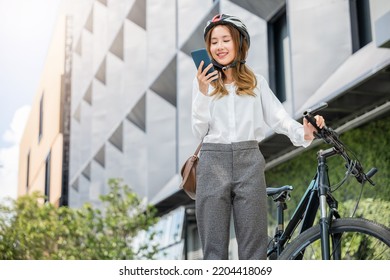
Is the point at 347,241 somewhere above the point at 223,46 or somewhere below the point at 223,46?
below

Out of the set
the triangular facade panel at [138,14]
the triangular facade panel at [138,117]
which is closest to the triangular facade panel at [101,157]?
the triangular facade panel at [138,117]

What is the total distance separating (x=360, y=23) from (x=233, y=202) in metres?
5.16

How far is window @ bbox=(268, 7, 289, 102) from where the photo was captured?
9.48 metres

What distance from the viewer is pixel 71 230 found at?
1323 cm

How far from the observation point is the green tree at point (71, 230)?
491 inches

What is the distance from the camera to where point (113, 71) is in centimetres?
Answer: 1752

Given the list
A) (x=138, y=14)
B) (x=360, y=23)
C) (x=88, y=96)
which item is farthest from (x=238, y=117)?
(x=88, y=96)

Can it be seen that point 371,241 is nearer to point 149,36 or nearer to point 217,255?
point 217,255

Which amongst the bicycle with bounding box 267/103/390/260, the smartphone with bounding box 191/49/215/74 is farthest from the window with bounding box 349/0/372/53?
the smartphone with bounding box 191/49/215/74

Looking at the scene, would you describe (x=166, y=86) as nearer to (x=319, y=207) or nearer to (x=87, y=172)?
(x=87, y=172)

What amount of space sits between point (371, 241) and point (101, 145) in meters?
16.0

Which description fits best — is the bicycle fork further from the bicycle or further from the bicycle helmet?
the bicycle helmet

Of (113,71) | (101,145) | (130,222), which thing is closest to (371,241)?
(130,222)

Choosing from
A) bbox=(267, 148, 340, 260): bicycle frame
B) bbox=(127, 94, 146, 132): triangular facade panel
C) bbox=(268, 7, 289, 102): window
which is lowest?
bbox=(267, 148, 340, 260): bicycle frame
